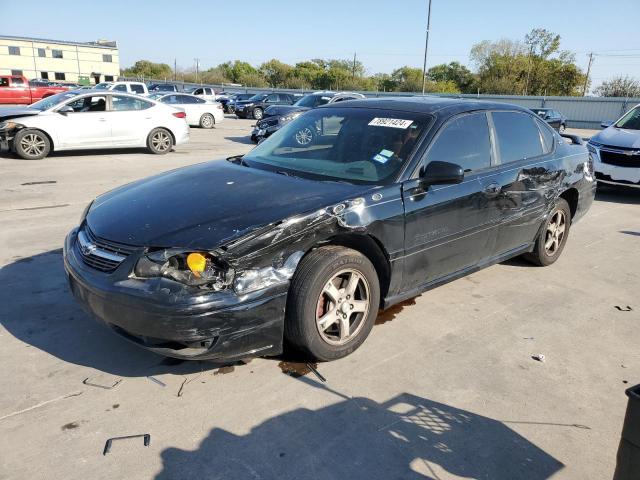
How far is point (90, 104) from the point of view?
11820 mm

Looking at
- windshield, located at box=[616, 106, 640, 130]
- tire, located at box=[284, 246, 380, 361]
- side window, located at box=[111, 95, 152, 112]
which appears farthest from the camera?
side window, located at box=[111, 95, 152, 112]

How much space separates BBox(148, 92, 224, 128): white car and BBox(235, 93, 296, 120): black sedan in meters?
6.62

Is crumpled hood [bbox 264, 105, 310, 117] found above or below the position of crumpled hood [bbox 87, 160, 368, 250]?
above

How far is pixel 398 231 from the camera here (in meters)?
3.50

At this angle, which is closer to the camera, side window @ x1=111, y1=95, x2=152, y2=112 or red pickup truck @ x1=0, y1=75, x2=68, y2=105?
side window @ x1=111, y1=95, x2=152, y2=112

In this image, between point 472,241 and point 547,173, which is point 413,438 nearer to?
point 472,241

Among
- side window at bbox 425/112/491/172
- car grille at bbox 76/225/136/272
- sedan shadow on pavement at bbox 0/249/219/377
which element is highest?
side window at bbox 425/112/491/172

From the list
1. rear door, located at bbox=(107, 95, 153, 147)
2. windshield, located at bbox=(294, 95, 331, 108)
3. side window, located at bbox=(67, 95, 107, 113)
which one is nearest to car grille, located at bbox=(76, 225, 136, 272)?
side window, located at bbox=(67, 95, 107, 113)

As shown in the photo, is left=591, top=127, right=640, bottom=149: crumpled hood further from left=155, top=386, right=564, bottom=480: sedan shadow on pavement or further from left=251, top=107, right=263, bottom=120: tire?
left=251, top=107, right=263, bottom=120: tire

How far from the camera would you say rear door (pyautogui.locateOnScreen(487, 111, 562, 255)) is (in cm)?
443

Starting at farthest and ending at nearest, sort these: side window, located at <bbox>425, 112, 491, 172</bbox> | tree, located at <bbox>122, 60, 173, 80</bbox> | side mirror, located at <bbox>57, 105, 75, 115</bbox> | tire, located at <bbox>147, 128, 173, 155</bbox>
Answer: tree, located at <bbox>122, 60, 173, 80</bbox>
tire, located at <bbox>147, 128, 173, 155</bbox>
side mirror, located at <bbox>57, 105, 75, 115</bbox>
side window, located at <bbox>425, 112, 491, 172</bbox>

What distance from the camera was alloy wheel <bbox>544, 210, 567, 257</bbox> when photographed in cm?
529

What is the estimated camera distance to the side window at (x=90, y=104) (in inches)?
458

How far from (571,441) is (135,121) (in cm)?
1206
